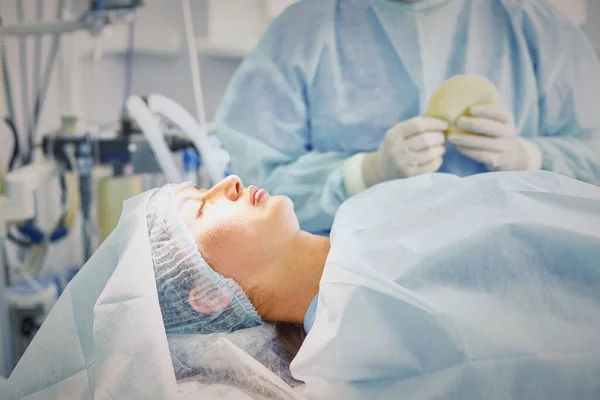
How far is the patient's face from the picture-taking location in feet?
2.68

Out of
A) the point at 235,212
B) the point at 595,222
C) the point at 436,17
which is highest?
the point at 436,17

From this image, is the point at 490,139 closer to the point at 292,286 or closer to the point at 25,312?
the point at 292,286

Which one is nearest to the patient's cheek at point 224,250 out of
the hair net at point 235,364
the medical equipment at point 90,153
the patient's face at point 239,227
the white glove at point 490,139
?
the patient's face at point 239,227

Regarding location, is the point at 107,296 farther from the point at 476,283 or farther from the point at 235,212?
the point at 476,283

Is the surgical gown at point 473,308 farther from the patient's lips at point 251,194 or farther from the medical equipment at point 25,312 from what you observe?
the medical equipment at point 25,312

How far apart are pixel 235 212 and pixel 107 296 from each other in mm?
230

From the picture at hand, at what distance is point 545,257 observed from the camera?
67 cm

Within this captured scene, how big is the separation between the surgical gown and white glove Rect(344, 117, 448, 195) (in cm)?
23

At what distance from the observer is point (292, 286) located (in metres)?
0.86

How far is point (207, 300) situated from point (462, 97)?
584 millimetres

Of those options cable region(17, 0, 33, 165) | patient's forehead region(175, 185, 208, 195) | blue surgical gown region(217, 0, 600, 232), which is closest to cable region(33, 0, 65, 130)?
cable region(17, 0, 33, 165)

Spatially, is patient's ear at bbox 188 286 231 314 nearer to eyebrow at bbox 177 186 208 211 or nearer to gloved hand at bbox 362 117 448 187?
eyebrow at bbox 177 186 208 211

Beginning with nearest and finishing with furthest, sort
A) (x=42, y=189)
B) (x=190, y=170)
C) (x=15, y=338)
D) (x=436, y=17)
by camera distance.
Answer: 1. (x=436, y=17)
2. (x=190, y=170)
3. (x=15, y=338)
4. (x=42, y=189)

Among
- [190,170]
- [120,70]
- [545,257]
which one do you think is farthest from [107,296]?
[120,70]
